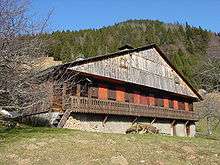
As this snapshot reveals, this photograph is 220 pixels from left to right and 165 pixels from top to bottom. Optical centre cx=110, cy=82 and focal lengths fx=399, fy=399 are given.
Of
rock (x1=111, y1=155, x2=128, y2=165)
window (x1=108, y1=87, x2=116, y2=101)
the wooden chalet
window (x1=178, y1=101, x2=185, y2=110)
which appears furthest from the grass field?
window (x1=178, y1=101, x2=185, y2=110)

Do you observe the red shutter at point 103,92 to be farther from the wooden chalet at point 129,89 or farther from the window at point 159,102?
the window at point 159,102

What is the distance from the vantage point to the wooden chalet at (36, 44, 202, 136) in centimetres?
2911

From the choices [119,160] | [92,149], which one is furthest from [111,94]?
[119,160]

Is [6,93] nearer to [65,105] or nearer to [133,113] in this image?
[65,105]

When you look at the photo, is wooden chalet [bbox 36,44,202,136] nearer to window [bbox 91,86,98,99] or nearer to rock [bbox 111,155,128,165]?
window [bbox 91,86,98,99]

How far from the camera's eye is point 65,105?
93.5ft

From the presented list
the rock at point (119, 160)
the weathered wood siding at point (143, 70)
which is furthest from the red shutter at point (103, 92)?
the rock at point (119, 160)

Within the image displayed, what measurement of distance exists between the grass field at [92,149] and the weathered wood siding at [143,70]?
732cm

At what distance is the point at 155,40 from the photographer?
126 m

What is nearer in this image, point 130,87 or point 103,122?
point 103,122

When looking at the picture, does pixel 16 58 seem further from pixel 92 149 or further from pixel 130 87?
pixel 130 87

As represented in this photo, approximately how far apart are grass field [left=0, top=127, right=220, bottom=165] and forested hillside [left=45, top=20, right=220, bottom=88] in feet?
220

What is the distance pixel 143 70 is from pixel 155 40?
3554 inches

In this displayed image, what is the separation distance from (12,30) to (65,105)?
10393 millimetres
